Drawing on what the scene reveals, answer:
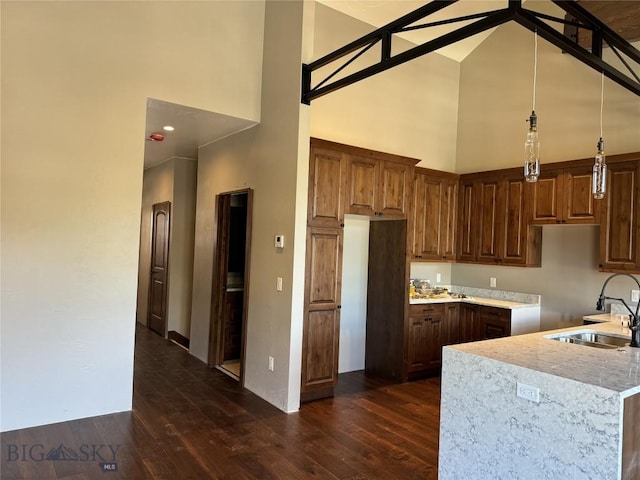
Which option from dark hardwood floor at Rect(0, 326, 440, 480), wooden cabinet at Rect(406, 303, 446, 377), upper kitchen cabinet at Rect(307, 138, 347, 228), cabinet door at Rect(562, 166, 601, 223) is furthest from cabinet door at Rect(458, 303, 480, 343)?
upper kitchen cabinet at Rect(307, 138, 347, 228)

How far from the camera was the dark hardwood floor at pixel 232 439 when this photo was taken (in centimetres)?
285

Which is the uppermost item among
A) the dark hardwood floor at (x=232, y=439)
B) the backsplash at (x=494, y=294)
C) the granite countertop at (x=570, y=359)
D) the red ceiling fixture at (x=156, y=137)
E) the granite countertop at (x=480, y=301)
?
the red ceiling fixture at (x=156, y=137)

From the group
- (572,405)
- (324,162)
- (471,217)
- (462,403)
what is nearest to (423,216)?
(471,217)

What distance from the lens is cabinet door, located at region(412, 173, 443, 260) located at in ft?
16.9

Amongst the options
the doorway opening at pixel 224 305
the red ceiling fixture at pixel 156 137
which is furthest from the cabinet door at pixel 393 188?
the red ceiling fixture at pixel 156 137

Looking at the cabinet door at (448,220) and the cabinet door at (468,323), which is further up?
the cabinet door at (448,220)

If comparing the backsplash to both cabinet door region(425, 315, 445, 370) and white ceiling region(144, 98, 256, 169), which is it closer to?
cabinet door region(425, 315, 445, 370)

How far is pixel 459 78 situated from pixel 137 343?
19.1 feet

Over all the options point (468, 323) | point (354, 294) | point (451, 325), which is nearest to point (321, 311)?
point (354, 294)

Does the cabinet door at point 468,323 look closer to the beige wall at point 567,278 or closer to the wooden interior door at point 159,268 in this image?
the beige wall at point 567,278

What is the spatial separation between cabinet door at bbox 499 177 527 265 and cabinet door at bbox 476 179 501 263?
3.4 inches

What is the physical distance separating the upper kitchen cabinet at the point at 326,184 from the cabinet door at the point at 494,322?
2.05 m

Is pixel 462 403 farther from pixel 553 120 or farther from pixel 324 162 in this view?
pixel 553 120

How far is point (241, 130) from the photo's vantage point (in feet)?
15.7
